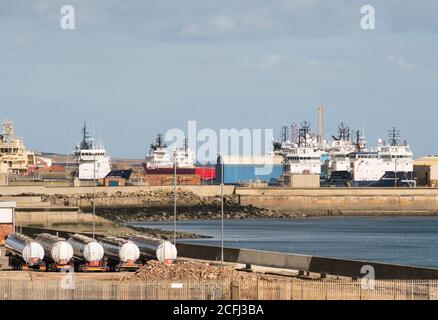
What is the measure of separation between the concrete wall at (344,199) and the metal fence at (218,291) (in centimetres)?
11139

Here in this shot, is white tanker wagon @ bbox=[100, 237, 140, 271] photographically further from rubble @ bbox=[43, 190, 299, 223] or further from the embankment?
the embankment

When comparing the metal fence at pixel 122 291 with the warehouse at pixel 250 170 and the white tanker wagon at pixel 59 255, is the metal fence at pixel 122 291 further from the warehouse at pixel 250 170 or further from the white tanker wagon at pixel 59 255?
the warehouse at pixel 250 170

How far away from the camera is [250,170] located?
621 ft

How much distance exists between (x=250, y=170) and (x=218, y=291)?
488 feet

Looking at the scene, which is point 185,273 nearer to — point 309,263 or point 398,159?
point 309,263

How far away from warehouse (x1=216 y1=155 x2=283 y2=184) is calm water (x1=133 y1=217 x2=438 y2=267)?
3760 cm

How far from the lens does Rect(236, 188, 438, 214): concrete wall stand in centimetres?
15425

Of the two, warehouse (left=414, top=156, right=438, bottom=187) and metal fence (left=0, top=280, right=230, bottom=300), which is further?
warehouse (left=414, top=156, right=438, bottom=187)

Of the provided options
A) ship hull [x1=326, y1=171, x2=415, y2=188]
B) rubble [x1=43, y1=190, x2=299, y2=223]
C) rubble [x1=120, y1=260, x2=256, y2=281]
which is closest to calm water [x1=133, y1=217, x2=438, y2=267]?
rubble [x1=43, y1=190, x2=299, y2=223]

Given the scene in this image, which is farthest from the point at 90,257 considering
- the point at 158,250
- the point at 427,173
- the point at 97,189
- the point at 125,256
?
the point at 427,173

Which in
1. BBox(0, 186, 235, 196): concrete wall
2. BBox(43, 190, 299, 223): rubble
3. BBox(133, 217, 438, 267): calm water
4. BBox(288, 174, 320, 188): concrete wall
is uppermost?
BBox(288, 174, 320, 188): concrete wall

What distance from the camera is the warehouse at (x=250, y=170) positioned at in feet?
613

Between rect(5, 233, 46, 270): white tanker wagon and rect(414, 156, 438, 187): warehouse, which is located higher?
rect(414, 156, 438, 187): warehouse
